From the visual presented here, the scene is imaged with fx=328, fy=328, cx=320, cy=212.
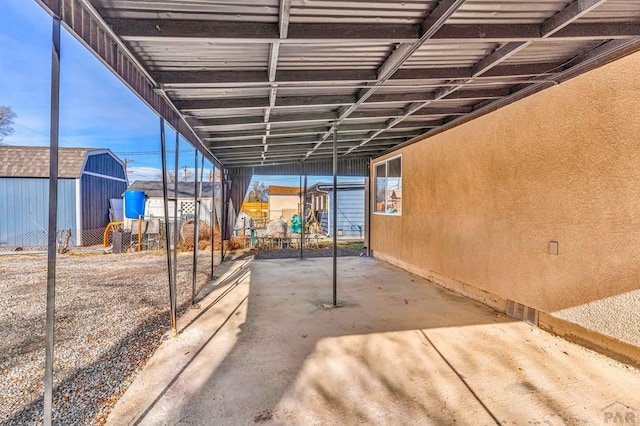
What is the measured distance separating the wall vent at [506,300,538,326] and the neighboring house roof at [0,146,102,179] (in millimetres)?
13789

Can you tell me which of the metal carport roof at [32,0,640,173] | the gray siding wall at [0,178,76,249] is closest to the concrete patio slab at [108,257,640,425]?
the metal carport roof at [32,0,640,173]

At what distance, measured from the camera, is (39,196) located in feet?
38.5

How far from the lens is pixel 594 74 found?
9.79 feet

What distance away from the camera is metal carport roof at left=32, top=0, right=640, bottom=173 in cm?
200

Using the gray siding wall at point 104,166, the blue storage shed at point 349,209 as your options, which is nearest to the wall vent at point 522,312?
the blue storage shed at point 349,209

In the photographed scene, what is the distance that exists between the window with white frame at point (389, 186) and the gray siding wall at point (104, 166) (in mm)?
11339

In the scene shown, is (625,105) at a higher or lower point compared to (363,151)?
lower

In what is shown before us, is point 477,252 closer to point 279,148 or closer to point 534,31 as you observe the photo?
point 534,31

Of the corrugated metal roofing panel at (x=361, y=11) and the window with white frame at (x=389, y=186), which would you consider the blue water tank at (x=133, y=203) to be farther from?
the corrugated metal roofing panel at (x=361, y=11)

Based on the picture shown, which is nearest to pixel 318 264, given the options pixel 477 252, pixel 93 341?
pixel 477 252

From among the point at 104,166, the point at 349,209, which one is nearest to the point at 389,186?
the point at 349,209

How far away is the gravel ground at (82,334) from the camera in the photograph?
236 cm

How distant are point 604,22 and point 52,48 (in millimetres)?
3590

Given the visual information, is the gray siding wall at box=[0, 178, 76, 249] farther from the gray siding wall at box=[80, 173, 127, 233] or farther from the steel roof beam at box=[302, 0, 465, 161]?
the steel roof beam at box=[302, 0, 465, 161]
